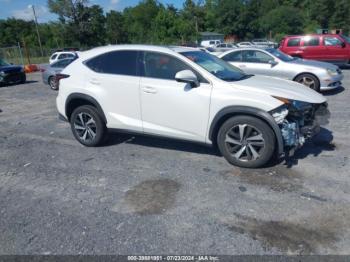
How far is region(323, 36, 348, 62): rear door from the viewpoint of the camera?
14539mm

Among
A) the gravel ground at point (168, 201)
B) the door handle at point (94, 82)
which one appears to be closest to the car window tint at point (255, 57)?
the gravel ground at point (168, 201)

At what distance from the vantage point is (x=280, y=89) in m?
4.18

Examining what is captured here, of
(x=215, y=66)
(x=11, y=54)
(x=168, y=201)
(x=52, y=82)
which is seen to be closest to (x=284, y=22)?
(x=11, y=54)

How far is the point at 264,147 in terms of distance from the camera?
4035mm

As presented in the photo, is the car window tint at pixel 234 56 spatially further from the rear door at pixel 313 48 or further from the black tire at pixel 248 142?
the rear door at pixel 313 48

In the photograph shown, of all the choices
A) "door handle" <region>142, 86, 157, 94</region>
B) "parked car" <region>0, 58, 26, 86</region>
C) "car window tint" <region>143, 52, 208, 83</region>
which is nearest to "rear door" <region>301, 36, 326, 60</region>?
"car window tint" <region>143, 52, 208, 83</region>

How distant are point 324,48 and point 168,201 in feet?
46.8

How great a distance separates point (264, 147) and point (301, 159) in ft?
2.85

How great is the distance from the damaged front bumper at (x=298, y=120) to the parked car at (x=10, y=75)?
Result: 15170 mm

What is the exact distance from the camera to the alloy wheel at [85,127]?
17.3ft

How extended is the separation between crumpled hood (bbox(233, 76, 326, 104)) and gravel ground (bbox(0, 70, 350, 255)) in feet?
3.12

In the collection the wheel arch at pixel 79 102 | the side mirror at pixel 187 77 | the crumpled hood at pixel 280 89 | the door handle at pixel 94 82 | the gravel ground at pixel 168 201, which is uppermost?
the side mirror at pixel 187 77

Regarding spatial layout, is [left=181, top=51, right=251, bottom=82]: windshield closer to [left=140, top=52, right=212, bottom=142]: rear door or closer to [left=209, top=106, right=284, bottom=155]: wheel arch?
[left=140, top=52, right=212, bottom=142]: rear door

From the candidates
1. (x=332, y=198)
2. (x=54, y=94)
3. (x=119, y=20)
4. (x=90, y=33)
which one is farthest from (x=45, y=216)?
(x=119, y=20)
